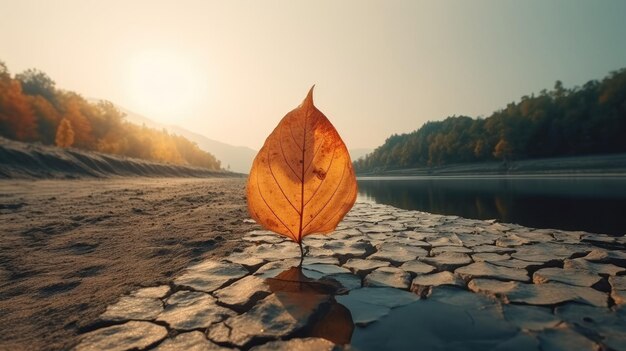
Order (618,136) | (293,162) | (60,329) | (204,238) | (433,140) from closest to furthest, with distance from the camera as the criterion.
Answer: (60,329) < (293,162) < (204,238) < (618,136) < (433,140)

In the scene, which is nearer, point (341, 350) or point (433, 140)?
point (341, 350)

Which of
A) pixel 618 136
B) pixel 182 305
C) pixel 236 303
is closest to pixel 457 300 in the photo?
pixel 236 303

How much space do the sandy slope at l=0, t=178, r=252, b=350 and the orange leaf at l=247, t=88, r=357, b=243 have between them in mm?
906

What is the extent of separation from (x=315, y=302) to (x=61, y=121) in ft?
119

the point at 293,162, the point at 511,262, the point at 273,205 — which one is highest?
the point at 293,162

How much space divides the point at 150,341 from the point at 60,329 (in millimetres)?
461

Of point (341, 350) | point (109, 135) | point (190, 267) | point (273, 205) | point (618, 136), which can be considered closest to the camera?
point (341, 350)

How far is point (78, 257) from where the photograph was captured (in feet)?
8.51

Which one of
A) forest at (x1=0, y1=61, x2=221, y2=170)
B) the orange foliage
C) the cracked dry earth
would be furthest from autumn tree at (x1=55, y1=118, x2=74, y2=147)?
the cracked dry earth

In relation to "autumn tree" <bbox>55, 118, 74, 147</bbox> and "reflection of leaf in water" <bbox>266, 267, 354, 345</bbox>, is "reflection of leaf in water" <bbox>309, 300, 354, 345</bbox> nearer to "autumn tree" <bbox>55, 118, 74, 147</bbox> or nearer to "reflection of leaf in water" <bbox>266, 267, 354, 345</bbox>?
"reflection of leaf in water" <bbox>266, 267, 354, 345</bbox>

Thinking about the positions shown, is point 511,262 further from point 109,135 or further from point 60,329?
point 109,135

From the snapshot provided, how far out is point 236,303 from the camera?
1.79 metres

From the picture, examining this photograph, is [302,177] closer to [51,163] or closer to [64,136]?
[51,163]

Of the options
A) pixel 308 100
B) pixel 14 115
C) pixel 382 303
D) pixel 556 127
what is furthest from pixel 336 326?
pixel 556 127
